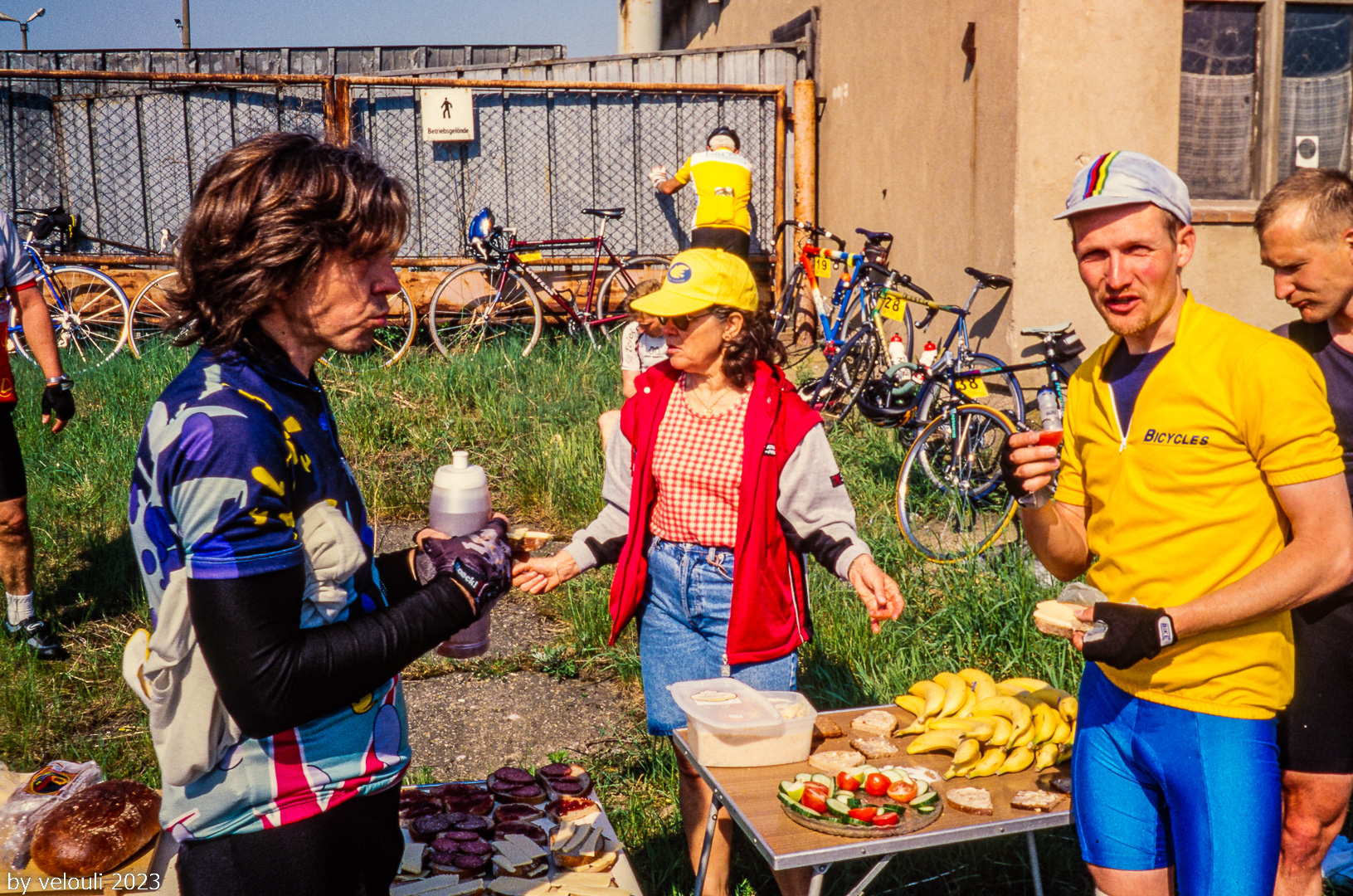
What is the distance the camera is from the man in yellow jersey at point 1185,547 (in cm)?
206

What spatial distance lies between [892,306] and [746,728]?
515cm

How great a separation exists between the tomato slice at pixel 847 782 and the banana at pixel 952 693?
0.66 metres

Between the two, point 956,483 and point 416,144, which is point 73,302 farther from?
point 956,483

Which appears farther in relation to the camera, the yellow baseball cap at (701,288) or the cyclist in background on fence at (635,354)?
the cyclist in background on fence at (635,354)

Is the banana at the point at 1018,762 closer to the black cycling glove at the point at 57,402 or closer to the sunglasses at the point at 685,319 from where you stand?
the sunglasses at the point at 685,319

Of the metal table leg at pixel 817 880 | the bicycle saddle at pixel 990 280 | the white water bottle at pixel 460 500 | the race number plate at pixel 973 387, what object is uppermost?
the bicycle saddle at pixel 990 280

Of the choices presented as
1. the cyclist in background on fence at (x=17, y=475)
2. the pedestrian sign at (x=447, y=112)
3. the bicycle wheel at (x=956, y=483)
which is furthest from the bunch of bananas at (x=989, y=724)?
the pedestrian sign at (x=447, y=112)

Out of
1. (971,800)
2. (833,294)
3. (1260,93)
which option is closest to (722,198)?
(833,294)

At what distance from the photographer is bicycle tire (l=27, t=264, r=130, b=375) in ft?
31.1

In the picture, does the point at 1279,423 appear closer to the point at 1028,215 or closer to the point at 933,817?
the point at 933,817

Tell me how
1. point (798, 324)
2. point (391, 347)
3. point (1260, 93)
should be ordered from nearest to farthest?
1. point (1260, 93)
2. point (391, 347)
3. point (798, 324)

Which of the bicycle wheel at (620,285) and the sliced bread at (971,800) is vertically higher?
the bicycle wheel at (620,285)

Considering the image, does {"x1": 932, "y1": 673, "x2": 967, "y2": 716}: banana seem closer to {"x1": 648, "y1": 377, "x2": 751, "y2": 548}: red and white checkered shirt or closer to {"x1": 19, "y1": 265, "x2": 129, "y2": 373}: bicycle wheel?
{"x1": 648, "y1": 377, "x2": 751, "y2": 548}: red and white checkered shirt

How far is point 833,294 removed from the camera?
9.82 metres
